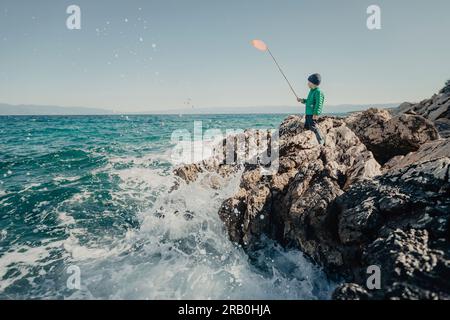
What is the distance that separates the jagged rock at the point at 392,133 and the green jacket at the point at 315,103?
1.52m

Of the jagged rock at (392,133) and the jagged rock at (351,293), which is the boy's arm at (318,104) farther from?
the jagged rock at (351,293)

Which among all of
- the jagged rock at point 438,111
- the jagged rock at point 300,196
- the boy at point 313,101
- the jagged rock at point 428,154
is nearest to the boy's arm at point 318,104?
the boy at point 313,101

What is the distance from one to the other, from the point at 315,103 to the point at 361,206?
446cm

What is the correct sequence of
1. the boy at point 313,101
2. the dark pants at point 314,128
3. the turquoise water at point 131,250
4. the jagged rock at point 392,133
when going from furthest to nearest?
1. the boy at point 313,101
2. the dark pants at point 314,128
3. the jagged rock at point 392,133
4. the turquoise water at point 131,250

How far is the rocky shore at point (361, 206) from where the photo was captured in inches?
121

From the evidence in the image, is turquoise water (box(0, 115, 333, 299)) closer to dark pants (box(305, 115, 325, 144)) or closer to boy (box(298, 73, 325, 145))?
dark pants (box(305, 115, 325, 144))

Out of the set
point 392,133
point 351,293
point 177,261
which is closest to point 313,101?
point 392,133

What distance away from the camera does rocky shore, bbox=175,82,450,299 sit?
121 inches

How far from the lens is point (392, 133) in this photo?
7184 mm

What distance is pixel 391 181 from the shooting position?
14.4 ft
